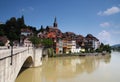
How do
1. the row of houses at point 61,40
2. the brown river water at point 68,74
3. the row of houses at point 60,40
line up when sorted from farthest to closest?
1. the row of houses at point 61,40
2. the row of houses at point 60,40
3. the brown river water at point 68,74

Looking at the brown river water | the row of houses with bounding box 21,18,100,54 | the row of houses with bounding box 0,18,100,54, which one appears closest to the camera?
the brown river water

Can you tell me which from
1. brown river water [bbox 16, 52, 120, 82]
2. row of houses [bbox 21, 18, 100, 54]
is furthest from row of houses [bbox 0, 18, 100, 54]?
brown river water [bbox 16, 52, 120, 82]

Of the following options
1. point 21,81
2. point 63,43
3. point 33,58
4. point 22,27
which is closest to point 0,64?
point 21,81

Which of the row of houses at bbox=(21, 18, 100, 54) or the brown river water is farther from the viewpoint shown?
the row of houses at bbox=(21, 18, 100, 54)

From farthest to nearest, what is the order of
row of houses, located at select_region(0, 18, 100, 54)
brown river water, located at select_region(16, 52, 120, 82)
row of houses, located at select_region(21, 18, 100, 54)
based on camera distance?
row of houses, located at select_region(21, 18, 100, 54), row of houses, located at select_region(0, 18, 100, 54), brown river water, located at select_region(16, 52, 120, 82)

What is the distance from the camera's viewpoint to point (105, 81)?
24.9m

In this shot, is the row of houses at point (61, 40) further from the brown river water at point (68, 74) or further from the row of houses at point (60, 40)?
the brown river water at point (68, 74)

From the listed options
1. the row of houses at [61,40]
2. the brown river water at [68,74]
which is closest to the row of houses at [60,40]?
the row of houses at [61,40]

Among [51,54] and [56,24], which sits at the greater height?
[56,24]

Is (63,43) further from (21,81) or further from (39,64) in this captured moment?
(21,81)

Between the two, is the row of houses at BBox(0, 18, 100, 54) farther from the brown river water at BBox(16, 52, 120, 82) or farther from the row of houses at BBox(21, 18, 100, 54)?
the brown river water at BBox(16, 52, 120, 82)

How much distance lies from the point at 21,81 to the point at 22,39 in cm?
4820

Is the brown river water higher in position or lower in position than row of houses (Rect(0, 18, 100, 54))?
lower

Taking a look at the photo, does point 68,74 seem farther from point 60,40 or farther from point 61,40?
point 61,40
